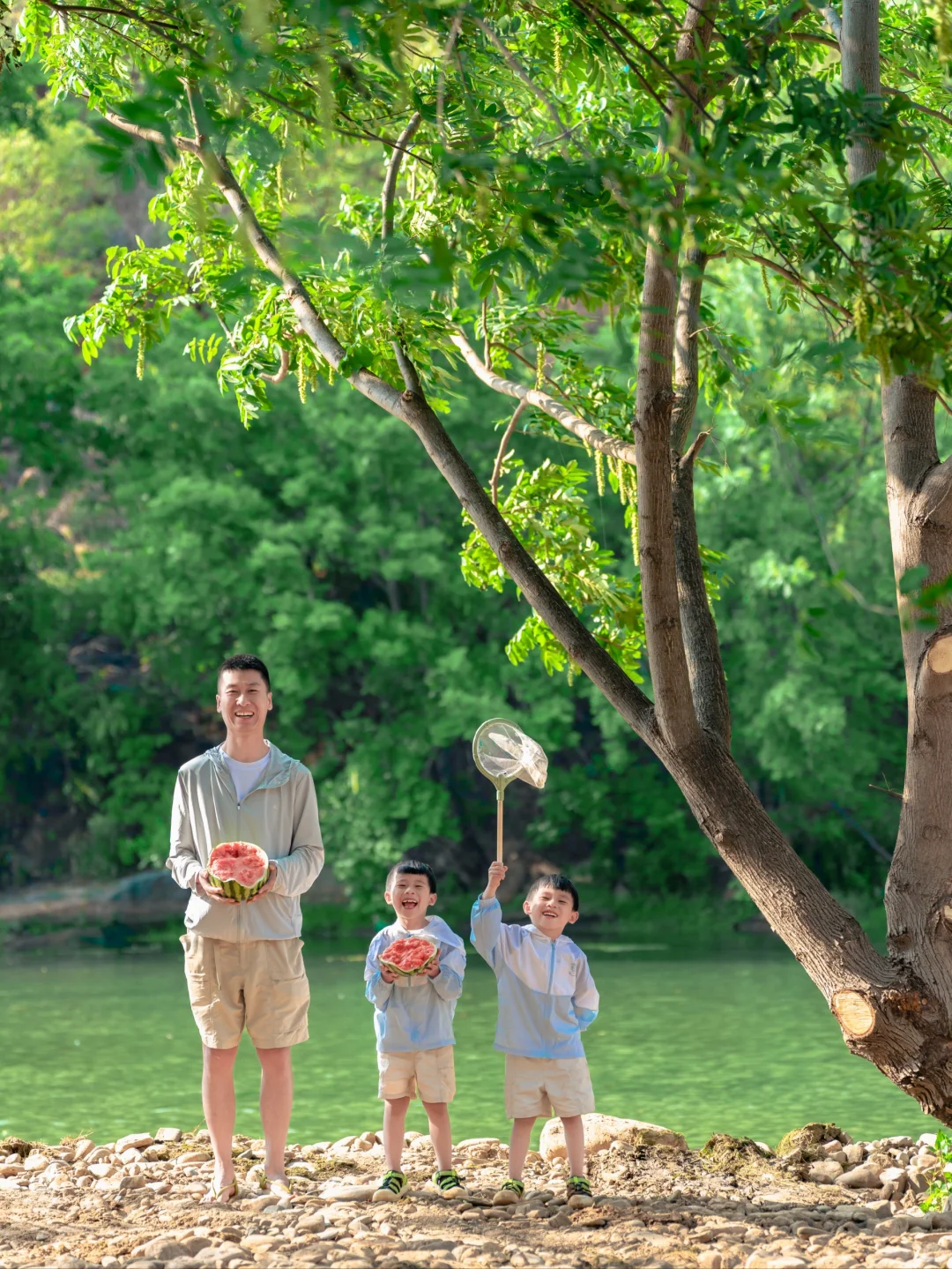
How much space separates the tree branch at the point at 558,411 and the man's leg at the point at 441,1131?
88.6 inches

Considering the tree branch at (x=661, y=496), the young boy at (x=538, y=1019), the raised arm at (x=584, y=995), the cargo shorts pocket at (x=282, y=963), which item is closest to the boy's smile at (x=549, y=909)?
the young boy at (x=538, y=1019)

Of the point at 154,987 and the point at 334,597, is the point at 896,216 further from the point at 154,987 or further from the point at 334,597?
the point at 334,597

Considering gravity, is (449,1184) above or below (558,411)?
below

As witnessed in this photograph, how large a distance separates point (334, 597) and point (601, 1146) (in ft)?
61.8

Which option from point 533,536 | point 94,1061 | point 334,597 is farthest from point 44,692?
point 533,536

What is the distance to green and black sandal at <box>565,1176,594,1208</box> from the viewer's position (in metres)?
4.91

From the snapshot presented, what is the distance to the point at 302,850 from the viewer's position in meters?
5.06

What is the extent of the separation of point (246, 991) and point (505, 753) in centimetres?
128

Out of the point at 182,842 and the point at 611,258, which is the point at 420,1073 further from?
the point at 611,258

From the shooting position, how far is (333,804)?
22.9 meters

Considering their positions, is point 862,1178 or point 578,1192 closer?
point 578,1192

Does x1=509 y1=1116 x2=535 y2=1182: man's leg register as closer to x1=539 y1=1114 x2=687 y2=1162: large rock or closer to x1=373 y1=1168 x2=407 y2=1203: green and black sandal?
x1=373 y1=1168 x2=407 y2=1203: green and black sandal

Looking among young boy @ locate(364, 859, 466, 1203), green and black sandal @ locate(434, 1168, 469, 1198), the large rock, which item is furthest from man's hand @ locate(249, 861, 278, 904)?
the large rock

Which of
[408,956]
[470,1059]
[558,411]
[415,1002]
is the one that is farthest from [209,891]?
[470,1059]
